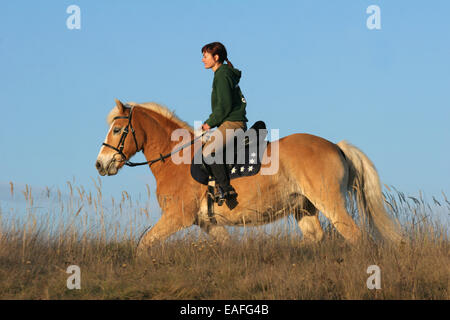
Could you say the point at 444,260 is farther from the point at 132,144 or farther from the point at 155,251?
the point at 132,144

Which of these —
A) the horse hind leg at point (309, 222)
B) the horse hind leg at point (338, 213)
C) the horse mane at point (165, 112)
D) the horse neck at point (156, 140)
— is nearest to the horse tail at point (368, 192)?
the horse hind leg at point (338, 213)

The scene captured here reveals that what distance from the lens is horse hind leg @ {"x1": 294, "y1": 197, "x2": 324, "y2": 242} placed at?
859cm

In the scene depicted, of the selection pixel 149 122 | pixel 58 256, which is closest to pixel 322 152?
pixel 149 122

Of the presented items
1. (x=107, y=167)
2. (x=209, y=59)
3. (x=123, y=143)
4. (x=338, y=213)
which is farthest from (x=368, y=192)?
(x=107, y=167)

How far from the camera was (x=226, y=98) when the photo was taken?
307 inches

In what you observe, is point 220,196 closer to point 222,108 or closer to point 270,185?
point 270,185

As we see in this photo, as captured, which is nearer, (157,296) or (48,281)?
(157,296)

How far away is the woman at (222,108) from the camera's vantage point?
25.7 feet

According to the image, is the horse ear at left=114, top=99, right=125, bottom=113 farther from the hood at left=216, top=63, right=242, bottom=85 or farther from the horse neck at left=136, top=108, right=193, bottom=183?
the hood at left=216, top=63, right=242, bottom=85

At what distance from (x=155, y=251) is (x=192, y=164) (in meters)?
1.59

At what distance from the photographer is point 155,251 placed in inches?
298

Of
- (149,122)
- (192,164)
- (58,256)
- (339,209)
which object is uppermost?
(149,122)

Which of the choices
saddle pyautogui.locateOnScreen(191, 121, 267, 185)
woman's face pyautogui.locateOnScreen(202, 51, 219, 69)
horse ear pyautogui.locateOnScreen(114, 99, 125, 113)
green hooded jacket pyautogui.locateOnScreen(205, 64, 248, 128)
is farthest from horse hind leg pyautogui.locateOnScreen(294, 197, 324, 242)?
horse ear pyautogui.locateOnScreen(114, 99, 125, 113)

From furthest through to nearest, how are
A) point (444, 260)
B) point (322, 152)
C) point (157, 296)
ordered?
point (322, 152) → point (444, 260) → point (157, 296)
